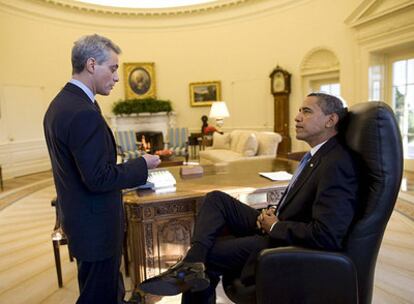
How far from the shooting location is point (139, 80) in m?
9.61

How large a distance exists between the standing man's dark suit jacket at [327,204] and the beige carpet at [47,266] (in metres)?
1.01

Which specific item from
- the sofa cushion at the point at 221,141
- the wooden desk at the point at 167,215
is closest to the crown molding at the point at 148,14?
the sofa cushion at the point at 221,141

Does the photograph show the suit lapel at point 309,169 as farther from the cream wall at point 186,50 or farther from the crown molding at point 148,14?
the crown molding at point 148,14

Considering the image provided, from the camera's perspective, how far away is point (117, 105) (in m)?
9.22

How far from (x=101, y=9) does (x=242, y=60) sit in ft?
13.8

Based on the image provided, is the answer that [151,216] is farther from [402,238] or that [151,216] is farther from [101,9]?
[101,9]

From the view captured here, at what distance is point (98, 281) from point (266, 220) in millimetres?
912

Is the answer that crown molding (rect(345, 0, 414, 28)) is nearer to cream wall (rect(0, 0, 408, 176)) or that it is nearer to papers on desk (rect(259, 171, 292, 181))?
cream wall (rect(0, 0, 408, 176))

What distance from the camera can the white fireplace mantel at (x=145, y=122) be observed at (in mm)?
9328

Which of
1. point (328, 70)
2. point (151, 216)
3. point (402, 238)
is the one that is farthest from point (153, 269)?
point (328, 70)

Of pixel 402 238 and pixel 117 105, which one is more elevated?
pixel 117 105

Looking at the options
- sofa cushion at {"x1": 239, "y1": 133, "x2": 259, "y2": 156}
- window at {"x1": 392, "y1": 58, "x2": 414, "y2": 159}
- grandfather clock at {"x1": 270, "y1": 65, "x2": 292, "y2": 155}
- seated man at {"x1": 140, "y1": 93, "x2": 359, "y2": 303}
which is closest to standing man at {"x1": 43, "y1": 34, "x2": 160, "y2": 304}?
seated man at {"x1": 140, "y1": 93, "x2": 359, "y2": 303}

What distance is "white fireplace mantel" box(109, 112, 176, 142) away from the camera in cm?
933

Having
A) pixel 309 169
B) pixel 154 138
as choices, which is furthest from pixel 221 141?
pixel 309 169
